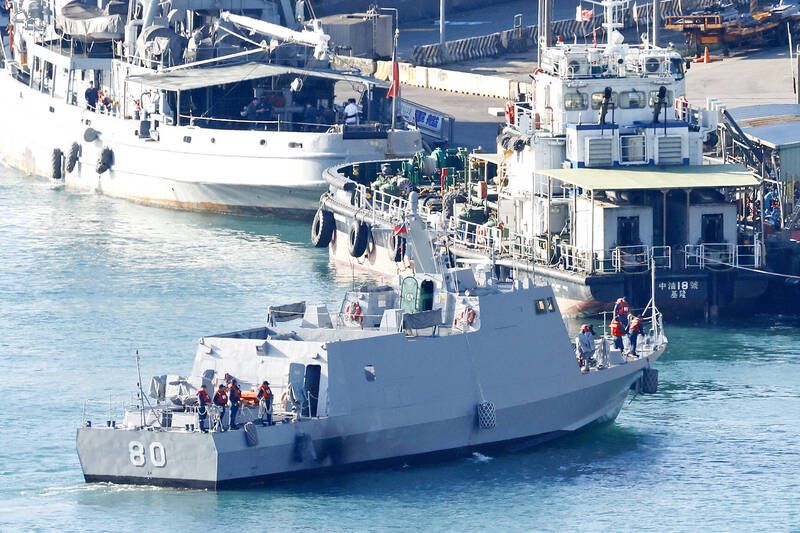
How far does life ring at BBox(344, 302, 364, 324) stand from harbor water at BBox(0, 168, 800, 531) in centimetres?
312

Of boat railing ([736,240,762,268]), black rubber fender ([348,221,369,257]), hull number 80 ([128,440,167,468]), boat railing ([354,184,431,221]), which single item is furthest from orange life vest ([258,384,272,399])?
black rubber fender ([348,221,369,257])

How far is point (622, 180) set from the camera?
46125 millimetres

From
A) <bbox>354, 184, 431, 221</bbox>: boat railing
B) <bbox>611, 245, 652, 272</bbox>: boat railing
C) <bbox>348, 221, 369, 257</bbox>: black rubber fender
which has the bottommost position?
<bbox>611, 245, 652, 272</bbox>: boat railing

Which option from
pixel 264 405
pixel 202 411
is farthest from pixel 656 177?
pixel 202 411

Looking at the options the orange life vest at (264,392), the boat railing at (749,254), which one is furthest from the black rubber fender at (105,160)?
the orange life vest at (264,392)

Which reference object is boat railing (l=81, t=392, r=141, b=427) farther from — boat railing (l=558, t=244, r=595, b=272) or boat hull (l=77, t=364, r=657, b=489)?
boat railing (l=558, t=244, r=595, b=272)

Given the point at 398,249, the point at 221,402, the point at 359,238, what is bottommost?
the point at 221,402

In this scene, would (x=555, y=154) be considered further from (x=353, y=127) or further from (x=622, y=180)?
(x=353, y=127)

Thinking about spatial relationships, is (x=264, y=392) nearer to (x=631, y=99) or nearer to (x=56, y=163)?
(x=631, y=99)

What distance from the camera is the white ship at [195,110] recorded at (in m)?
63.2

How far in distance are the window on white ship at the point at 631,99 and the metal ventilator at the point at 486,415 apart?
16.3m

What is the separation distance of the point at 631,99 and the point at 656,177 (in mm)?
3000

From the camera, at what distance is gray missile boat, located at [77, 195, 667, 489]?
32.3m

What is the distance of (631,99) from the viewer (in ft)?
159
